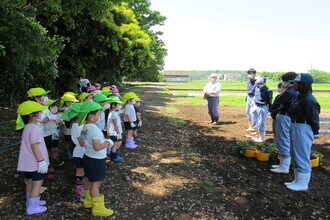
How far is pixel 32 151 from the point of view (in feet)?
11.4

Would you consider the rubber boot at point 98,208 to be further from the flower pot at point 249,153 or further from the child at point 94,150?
the flower pot at point 249,153

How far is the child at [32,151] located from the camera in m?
3.41

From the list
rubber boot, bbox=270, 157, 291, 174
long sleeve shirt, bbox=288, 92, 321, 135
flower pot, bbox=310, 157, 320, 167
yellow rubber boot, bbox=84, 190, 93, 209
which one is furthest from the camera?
flower pot, bbox=310, 157, 320, 167

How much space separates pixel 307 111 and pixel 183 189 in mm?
2643

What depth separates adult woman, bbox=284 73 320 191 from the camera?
446cm

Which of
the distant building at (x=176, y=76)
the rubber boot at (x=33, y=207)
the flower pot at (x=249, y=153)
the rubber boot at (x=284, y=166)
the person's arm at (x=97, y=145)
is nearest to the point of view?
the person's arm at (x=97, y=145)

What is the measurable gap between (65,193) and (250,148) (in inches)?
176

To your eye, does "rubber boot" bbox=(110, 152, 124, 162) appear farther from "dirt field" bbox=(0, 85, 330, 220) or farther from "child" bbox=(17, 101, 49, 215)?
"child" bbox=(17, 101, 49, 215)

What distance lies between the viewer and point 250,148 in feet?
20.8

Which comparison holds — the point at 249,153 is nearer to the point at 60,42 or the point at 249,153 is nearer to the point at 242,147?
the point at 242,147

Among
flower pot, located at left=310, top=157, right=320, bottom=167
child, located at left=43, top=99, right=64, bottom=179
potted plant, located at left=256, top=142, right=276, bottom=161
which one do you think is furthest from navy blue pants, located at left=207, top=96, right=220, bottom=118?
child, located at left=43, top=99, right=64, bottom=179

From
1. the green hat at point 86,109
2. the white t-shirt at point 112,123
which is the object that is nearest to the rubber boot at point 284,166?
the white t-shirt at point 112,123

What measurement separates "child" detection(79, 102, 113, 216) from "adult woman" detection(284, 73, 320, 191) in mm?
3393

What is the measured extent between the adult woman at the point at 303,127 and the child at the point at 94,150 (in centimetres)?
339
